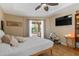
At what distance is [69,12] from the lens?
4.84 feet

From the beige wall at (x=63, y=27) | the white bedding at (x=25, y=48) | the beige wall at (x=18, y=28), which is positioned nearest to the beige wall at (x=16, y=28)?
the beige wall at (x=18, y=28)

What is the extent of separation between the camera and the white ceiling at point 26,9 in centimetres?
133

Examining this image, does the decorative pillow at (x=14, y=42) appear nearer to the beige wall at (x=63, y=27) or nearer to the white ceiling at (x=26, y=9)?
the white ceiling at (x=26, y=9)

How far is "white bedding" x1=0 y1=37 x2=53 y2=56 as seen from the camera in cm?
120

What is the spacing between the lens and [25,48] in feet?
4.61

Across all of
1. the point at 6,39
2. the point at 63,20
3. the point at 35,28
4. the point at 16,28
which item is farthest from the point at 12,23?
the point at 63,20

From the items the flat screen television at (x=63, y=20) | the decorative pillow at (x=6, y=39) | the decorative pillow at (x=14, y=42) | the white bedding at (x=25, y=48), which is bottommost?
the white bedding at (x=25, y=48)

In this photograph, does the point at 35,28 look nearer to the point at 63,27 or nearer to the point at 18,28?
the point at 18,28

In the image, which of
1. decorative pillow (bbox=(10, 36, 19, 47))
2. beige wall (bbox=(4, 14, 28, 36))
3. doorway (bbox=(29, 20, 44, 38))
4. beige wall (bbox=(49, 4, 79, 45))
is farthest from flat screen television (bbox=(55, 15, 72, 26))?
decorative pillow (bbox=(10, 36, 19, 47))

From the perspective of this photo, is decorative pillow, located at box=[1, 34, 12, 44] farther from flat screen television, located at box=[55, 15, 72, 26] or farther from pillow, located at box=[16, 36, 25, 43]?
flat screen television, located at box=[55, 15, 72, 26]

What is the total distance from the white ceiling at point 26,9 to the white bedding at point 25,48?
412mm

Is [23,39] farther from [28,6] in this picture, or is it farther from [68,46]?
[68,46]

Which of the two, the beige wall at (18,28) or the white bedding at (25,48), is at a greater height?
the beige wall at (18,28)

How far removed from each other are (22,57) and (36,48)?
0.34 meters
